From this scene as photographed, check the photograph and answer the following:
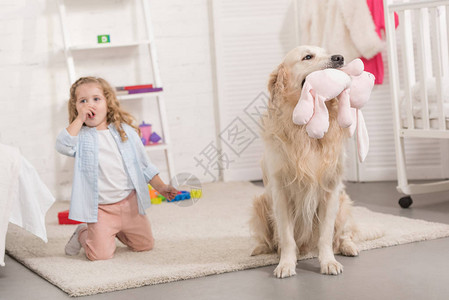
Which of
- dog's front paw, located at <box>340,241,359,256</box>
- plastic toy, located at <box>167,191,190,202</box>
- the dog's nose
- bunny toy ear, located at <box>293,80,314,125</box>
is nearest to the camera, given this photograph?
bunny toy ear, located at <box>293,80,314,125</box>

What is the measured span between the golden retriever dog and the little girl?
47cm

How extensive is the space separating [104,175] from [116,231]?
218mm

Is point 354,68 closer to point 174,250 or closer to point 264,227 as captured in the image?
point 264,227

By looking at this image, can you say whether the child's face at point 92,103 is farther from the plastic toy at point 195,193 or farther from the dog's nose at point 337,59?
the plastic toy at point 195,193

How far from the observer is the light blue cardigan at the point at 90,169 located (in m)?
2.51

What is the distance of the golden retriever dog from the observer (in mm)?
2137

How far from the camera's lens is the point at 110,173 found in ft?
8.40

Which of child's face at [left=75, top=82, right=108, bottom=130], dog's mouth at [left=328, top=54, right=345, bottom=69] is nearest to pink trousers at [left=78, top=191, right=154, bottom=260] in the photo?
child's face at [left=75, top=82, right=108, bottom=130]

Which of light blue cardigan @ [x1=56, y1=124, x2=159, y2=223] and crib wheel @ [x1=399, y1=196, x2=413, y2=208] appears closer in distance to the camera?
light blue cardigan @ [x1=56, y1=124, x2=159, y2=223]

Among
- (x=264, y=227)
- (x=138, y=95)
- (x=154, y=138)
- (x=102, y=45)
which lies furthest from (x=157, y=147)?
(x=264, y=227)

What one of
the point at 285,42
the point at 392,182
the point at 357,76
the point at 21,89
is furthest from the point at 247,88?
the point at 357,76

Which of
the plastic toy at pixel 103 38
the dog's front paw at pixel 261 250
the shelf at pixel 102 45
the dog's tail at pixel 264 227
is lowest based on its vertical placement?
the dog's front paw at pixel 261 250

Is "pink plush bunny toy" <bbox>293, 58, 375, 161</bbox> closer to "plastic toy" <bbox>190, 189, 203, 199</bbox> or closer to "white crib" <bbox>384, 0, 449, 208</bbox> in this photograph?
"white crib" <bbox>384, 0, 449, 208</bbox>

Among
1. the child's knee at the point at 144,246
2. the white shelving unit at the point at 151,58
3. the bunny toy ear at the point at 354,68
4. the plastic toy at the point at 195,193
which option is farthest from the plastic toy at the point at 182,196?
the bunny toy ear at the point at 354,68
